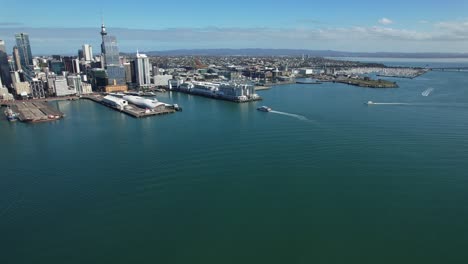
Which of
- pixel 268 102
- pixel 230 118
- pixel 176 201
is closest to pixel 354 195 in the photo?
pixel 176 201

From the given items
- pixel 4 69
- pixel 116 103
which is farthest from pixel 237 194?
pixel 4 69

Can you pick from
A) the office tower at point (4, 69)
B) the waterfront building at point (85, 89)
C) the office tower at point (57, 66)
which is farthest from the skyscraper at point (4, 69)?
the waterfront building at point (85, 89)

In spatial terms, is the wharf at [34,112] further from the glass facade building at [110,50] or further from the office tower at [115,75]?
the glass facade building at [110,50]

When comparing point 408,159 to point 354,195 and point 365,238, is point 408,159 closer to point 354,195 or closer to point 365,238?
point 354,195

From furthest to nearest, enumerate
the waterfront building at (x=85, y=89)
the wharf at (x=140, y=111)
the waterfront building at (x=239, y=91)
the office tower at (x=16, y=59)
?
the office tower at (x=16, y=59), the waterfront building at (x=85, y=89), the waterfront building at (x=239, y=91), the wharf at (x=140, y=111)

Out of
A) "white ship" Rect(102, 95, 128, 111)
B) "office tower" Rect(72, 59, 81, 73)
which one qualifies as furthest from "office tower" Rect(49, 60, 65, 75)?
"white ship" Rect(102, 95, 128, 111)

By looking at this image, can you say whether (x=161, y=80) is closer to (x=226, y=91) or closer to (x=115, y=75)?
(x=115, y=75)

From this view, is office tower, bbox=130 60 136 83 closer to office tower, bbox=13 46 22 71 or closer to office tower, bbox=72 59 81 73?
office tower, bbox=72 59 81 73
